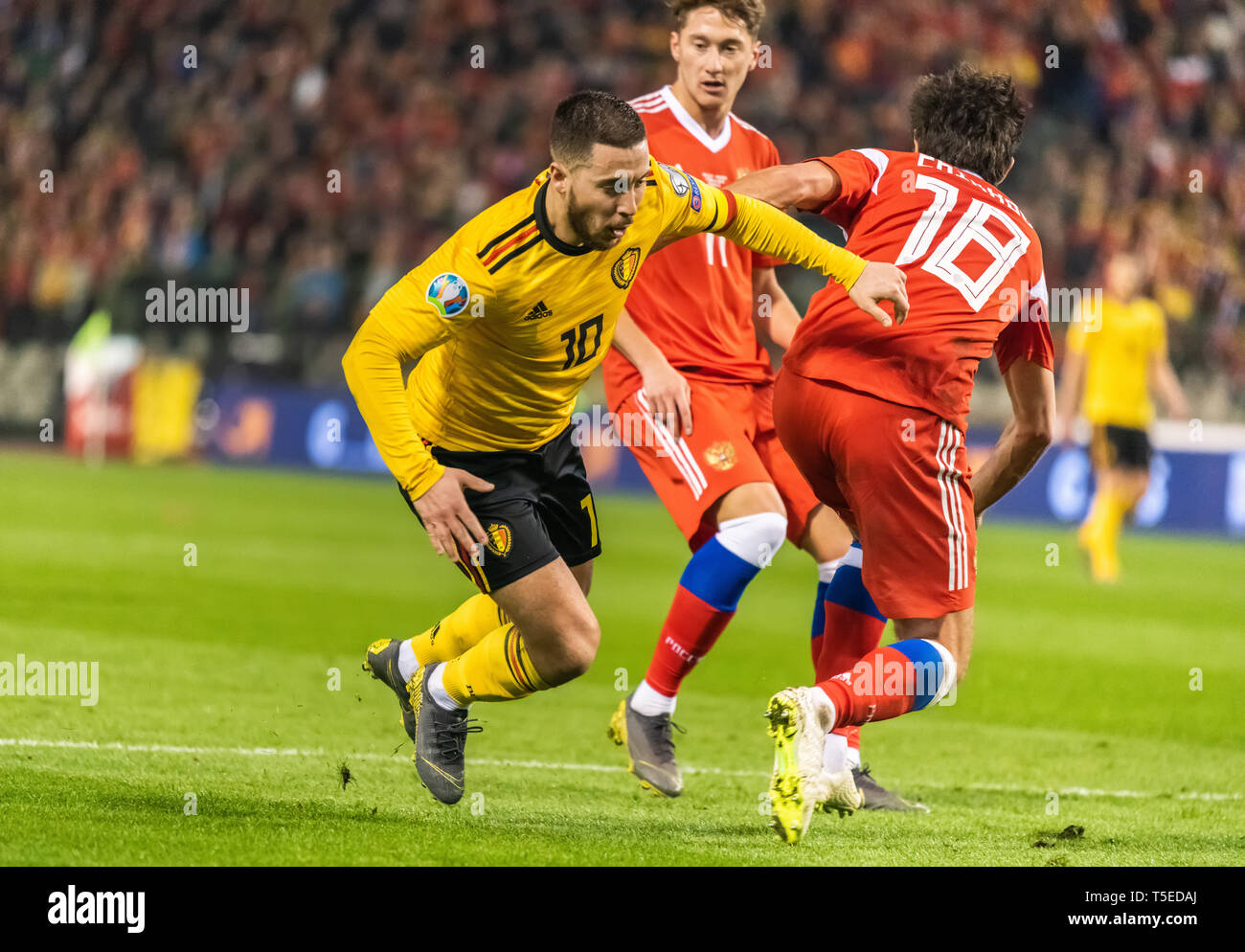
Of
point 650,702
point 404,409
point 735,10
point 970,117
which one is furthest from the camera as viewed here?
point 735,10

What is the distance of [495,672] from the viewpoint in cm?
530

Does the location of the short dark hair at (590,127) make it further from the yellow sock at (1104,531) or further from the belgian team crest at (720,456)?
the yellow sock at (1104,531)

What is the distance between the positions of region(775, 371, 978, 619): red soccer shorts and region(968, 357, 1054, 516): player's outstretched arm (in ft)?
1.06

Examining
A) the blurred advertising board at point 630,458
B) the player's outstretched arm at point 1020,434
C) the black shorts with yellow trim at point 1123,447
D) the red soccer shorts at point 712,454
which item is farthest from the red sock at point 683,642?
the blurred advertising board at point 630,458

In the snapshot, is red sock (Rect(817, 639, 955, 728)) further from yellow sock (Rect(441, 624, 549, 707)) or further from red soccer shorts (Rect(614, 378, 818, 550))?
red soccer shorts (Rect(614, 378, 818, 550))

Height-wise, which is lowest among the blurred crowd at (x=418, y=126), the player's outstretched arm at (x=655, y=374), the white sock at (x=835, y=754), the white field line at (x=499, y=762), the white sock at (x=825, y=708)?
the white field line at (x=499, y=762)

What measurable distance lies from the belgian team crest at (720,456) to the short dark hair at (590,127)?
5.34 feet

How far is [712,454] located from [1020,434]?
3.70 feet

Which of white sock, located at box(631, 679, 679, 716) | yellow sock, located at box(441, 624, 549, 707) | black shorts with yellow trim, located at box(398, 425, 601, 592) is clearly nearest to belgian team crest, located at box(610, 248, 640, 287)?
black shorts with yellow trim, located at box(398, 425, 601, 592)

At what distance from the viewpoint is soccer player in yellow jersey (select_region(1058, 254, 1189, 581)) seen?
13266 mm

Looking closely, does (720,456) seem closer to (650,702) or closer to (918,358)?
(650,702)

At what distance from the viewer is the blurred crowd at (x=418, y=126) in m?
20.5

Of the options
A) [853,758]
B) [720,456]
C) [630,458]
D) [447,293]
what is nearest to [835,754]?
[853,758]

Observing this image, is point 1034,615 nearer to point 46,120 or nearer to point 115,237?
point 115,237
